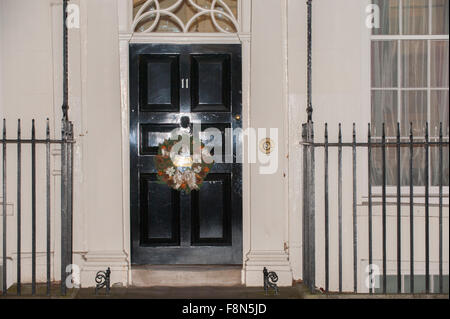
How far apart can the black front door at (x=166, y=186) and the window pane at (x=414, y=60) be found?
5.83ft

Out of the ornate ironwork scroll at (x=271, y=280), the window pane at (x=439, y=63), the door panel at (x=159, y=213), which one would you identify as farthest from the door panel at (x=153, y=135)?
the window pane at (x=439, y=63)

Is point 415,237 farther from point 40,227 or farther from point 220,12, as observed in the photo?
point 40,227

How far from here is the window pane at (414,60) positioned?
6.10m

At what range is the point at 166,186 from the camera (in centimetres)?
604

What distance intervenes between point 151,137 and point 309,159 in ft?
5.52

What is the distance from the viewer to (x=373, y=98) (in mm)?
6129

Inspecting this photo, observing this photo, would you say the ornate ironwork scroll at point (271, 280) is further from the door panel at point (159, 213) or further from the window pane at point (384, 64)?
the window pane at point (384, 64)

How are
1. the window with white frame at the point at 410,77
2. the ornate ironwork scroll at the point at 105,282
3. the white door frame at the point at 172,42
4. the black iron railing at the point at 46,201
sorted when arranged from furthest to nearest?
1. the window with white frame at the point at 410,77
2. the white door frame at the point at 172,42
3. the ornate ironwork scroll at the point at 105,282
4. the black iron railing at the point at 46,201

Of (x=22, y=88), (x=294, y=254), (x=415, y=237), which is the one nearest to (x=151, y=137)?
(x=22, y=88)

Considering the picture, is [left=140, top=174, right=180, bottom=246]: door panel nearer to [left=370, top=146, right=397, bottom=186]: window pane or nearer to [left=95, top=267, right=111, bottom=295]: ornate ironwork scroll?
[left=95, top=267, right=111, bottom=295]: ornate ironwork scroll

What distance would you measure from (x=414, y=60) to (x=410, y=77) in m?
0.18

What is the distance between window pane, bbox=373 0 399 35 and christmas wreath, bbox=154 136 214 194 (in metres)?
2.32

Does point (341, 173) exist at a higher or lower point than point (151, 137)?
lower

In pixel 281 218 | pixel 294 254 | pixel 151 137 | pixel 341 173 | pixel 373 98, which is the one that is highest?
pixel 373 98
